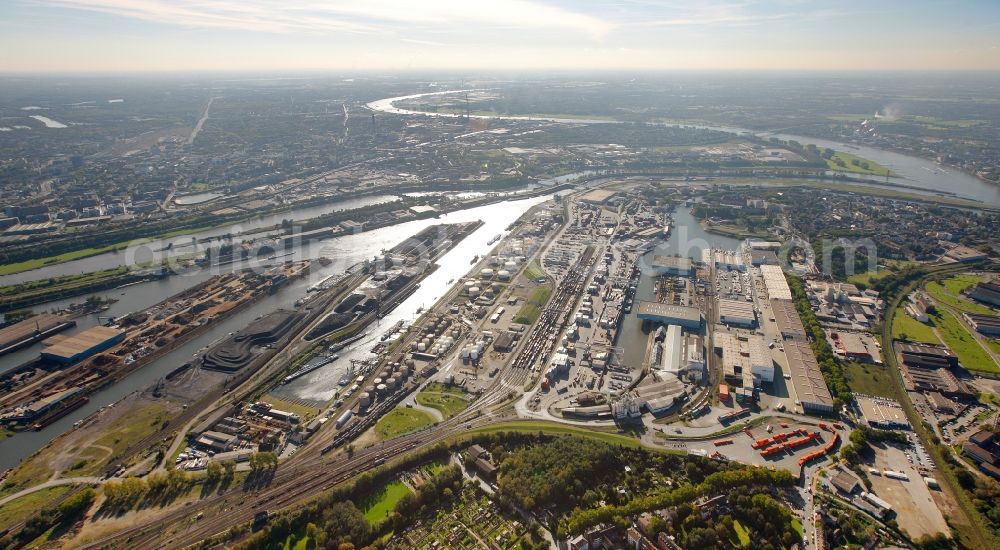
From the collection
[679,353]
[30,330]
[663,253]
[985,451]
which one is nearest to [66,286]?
[30,330]

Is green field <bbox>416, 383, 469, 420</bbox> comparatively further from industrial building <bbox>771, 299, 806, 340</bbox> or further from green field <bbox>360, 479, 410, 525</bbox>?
industrial building <bbox>771, 299, 806, 340</bbox>

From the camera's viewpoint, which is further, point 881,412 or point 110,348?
point 110,348

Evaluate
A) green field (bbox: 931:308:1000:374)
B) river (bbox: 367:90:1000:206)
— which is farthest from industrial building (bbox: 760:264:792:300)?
river (bbox: 367:90:1000:206)

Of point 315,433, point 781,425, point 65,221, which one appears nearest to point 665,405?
point 781,425

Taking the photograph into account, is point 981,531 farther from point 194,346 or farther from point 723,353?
point 194,346

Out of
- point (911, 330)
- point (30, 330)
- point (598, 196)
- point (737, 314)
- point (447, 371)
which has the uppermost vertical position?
point (598, 196)

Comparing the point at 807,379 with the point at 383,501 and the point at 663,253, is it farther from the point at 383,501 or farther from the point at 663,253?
the point at 383,501
